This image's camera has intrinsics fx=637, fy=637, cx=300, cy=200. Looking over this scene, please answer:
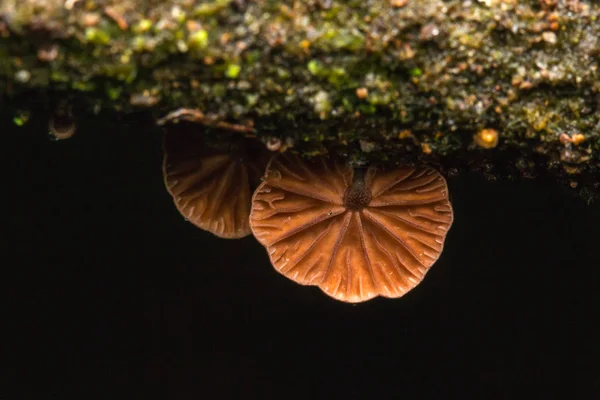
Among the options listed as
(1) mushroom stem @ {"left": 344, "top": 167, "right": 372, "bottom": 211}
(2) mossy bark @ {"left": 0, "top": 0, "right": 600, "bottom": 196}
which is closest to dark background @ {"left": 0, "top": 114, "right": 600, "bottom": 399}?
(1) mushroom stem @ {"left": 344, "top": 167, "right": 372, "bottom": 211}

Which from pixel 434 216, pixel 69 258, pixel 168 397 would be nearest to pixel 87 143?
pixel 69 258

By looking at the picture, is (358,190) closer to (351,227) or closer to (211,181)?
(351,227)

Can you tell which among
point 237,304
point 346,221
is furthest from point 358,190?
point 237,304

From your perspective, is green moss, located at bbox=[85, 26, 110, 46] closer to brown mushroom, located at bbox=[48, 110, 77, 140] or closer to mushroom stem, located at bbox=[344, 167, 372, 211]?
brown mushroom, located at bbox=[48, 110, 77, 140]

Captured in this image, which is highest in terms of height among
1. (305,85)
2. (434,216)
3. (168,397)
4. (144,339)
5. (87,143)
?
(87,143)

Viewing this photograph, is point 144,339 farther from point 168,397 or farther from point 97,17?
point 97,17
